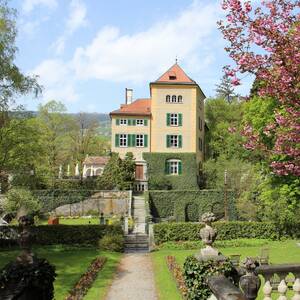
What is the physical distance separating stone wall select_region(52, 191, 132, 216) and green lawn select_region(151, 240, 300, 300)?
642 inches

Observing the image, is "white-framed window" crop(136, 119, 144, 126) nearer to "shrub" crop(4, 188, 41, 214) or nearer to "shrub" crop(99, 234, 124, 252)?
"shrub" crop(4, 188, 41, 214)

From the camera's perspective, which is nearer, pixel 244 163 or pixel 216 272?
pixel 216 272

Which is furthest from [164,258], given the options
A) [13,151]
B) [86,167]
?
[86,167]

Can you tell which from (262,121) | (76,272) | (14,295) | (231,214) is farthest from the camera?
(231,214)

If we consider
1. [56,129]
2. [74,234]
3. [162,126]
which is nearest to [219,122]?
[162,126]

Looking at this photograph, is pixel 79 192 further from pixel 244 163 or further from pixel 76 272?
pixel 76 272

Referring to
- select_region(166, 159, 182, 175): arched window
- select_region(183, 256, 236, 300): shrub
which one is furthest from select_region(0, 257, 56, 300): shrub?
select_region(166, 159, 182, 175): arched window

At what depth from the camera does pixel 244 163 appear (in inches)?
1801

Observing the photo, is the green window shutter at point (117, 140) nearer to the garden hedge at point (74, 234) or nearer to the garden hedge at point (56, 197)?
the garden hedge at point (56, 197)

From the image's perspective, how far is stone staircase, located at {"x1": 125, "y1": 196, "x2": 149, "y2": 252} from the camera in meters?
31.9

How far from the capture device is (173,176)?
49562mm

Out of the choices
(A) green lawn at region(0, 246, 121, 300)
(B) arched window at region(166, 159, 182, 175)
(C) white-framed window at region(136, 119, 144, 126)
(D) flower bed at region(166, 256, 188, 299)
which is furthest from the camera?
(C) white-framed window at region(136, 119, 144, 126)

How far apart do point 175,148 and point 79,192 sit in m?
11.5

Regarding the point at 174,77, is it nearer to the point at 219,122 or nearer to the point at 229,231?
the point at 219,122
